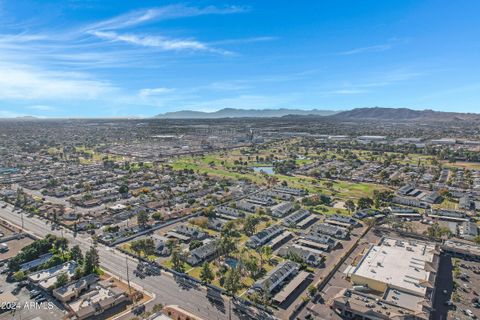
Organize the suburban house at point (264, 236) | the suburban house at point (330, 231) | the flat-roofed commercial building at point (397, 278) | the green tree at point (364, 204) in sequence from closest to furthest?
the flat-roofed commercial building at point (397, 278) → the suburban house at point (264, 236) → the suburban house at point (330, 231) → the green tree at point (364, 204)

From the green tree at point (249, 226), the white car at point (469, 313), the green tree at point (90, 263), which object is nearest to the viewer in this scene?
the white car at point (469, 313)

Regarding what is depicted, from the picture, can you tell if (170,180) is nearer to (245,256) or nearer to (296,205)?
(296,205)

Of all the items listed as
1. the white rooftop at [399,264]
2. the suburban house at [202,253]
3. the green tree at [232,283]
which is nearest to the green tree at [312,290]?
the white rooftop at [399,264]

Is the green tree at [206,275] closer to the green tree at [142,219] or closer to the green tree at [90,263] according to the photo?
the green tree at [90,263]

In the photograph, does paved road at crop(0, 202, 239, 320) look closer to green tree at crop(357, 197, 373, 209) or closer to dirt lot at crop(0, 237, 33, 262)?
dirt lot at crop(0, 237, 33, 262)

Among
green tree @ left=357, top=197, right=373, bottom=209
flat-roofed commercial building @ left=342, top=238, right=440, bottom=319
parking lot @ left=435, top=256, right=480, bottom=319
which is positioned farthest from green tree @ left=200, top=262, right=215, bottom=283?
green tree @ left=357, top=197, right=373, bottom=209

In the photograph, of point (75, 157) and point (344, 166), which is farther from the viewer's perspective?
point (75, 157)

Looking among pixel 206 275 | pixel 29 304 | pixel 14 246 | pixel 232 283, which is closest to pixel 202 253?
pixel 206 275

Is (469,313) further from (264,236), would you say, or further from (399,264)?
(264,236)

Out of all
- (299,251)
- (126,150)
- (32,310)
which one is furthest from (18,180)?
(299,251)
